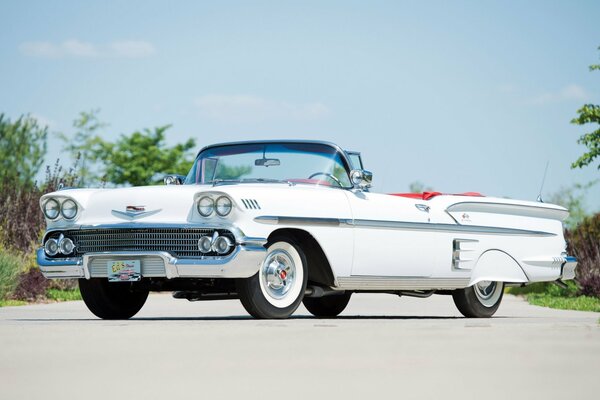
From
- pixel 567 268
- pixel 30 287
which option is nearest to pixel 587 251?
pixel 567 268

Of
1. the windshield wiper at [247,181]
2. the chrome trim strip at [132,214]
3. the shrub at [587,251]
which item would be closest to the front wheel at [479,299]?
the windshield wiper at [247,181]

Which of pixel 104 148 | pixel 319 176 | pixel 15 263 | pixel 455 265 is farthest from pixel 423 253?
pixel 104 148

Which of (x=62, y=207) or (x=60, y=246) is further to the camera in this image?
(x=62, y=207)

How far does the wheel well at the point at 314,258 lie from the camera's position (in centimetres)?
1026

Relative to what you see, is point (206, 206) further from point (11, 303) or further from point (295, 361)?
point (11, 303)

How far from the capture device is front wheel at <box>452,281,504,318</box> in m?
12.4

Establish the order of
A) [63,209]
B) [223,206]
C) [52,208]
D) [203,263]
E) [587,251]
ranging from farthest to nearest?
[587,251] → [52,208] → [63,209] → [223,206] → [203,263]

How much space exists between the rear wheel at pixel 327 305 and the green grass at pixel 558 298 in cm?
415

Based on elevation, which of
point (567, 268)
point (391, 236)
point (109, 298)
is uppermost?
point (391, 236)

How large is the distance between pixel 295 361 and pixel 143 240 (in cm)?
381

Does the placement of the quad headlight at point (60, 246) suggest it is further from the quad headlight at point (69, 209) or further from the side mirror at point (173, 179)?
the side mirror at point (173, 179)

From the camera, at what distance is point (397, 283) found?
11.2 metres

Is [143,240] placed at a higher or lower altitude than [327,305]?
higher

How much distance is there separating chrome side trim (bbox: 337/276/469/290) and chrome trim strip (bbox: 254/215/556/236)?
50 cm
